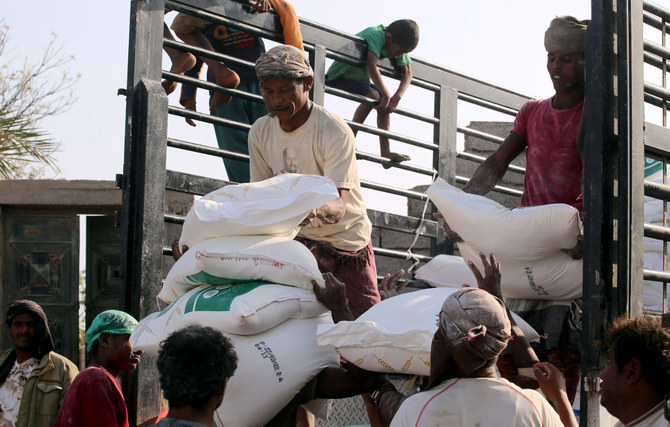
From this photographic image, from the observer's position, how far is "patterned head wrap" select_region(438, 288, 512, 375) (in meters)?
2.37

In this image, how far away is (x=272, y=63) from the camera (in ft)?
12.5

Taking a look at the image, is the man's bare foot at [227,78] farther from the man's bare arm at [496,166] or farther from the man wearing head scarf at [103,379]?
the man wearing head scarf at [103,379]

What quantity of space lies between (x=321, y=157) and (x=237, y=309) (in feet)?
3.54

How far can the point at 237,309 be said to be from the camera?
3.21 meters

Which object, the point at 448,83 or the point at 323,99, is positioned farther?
the point at 448,83

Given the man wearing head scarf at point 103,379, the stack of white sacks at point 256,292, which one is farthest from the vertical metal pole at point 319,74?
the man wearing head scarf at point 103,379

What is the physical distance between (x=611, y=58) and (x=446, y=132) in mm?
3080

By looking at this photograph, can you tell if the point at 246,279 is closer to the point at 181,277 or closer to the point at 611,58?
the point at 181,277

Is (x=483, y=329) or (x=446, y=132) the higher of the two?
(x=446, y=132)

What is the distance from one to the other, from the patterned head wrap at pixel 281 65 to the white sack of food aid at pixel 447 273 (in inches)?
50.0

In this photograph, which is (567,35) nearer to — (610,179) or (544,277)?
(610,179)

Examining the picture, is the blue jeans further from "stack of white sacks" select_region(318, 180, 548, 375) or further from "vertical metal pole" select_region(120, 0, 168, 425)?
"stack of white sacks" select_region(318, 180, 548, 375)

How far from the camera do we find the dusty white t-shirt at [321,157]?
157 inches

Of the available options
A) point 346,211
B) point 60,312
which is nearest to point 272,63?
point 346,211
